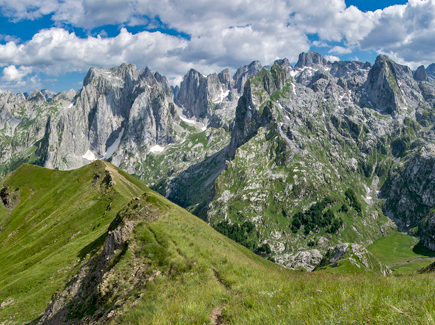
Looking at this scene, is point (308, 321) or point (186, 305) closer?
point (308, 321)

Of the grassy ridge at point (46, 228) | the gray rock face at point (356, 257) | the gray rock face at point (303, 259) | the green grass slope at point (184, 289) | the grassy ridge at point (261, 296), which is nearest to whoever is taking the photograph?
the grassy ridge at point (261, 296)

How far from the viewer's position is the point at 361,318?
6.49 meters

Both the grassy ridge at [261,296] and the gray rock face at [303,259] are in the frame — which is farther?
the gray rock face at [303,259]

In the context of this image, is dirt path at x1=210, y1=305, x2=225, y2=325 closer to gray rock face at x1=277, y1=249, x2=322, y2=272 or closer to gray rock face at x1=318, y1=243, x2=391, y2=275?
gray rock face at x1=318, y1=243, x2=391, y2=275

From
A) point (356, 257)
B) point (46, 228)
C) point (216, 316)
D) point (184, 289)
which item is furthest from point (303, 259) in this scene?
point (216, 316)

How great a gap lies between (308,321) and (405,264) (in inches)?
8362

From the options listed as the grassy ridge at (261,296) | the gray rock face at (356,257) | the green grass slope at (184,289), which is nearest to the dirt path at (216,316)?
the green grass slope at (184,289)

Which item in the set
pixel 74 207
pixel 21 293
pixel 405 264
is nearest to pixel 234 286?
pixel 21 293

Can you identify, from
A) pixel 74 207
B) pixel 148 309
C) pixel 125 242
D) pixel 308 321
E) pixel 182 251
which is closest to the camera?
pixel 308 321

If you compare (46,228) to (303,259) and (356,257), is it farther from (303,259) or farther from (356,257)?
(303,259)

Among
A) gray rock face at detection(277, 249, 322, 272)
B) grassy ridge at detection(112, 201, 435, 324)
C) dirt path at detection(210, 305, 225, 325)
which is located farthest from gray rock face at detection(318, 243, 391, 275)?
gray rock face at detection(277, 249, 322, 272)

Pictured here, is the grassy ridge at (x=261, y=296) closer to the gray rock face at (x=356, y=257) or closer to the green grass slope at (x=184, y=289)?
the green grass slope at (x=184, y=289)

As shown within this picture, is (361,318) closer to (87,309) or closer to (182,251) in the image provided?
(182,251)

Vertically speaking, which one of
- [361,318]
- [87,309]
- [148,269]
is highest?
[361,318]
